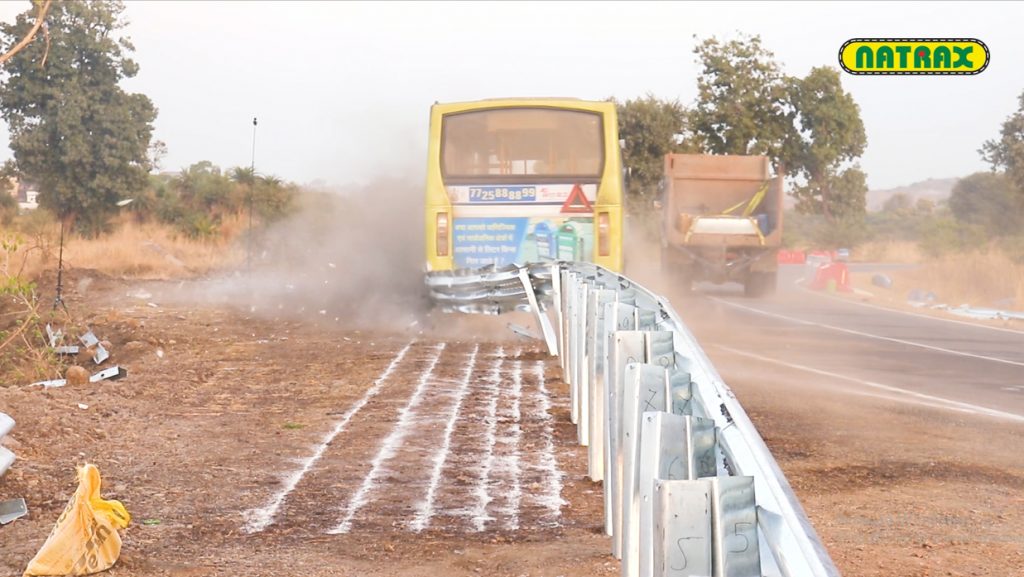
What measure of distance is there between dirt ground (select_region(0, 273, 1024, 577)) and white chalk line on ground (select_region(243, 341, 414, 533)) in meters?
0.02

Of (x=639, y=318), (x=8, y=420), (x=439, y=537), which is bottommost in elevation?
(x=439, y=537)

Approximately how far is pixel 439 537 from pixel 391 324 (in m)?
13.8

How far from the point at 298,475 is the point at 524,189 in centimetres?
1096

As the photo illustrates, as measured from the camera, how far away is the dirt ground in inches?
245

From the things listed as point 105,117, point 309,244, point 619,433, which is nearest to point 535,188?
point 619,433

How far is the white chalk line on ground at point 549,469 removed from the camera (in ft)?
24.4

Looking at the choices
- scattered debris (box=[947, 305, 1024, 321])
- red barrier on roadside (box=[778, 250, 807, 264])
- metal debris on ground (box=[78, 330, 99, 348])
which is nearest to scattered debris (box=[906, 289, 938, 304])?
scattered debris (box=[947, 305, 1024, 321])

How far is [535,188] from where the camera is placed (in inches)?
737

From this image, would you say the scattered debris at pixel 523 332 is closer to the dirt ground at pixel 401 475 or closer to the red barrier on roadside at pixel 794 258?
the dirt ground at pixel 401 475

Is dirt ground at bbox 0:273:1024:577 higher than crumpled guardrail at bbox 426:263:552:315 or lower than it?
lower

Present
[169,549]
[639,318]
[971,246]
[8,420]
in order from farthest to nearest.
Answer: [971,246], [8,420], [639,318], [169,549]

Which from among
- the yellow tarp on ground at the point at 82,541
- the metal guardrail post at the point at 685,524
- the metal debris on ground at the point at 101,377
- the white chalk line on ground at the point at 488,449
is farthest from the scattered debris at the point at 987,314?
the metal guardrail post at the point at 685,524

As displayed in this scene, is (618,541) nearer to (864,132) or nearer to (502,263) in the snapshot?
(502,263)

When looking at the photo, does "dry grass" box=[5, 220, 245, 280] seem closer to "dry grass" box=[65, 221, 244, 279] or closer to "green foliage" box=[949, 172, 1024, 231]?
"dry grass" box=[65, 221, 244, 279]
